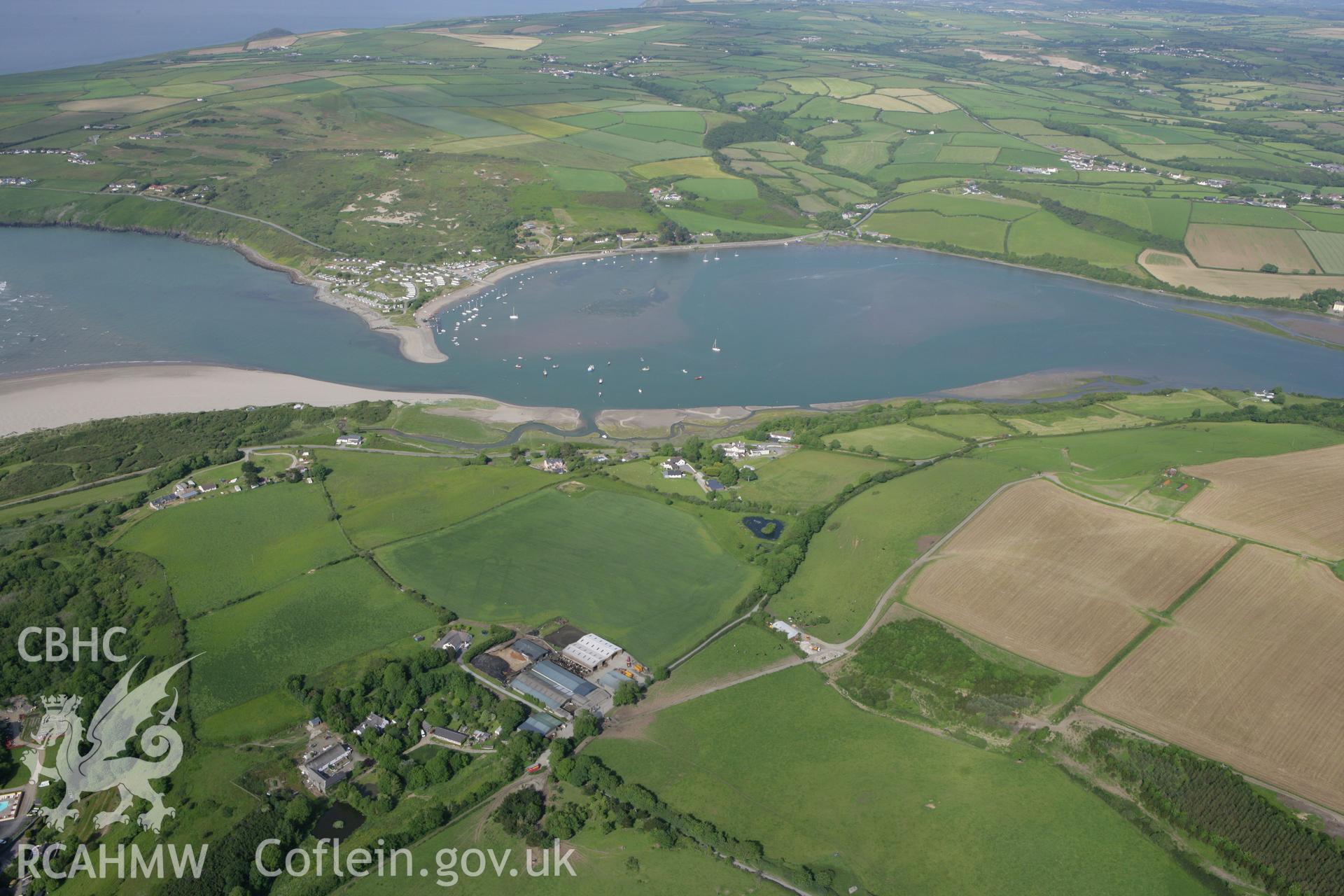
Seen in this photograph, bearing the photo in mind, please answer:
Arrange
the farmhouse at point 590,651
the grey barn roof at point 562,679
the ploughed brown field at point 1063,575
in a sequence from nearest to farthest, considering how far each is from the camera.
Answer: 1. the grey barn roof at point 562,679
2. the farmhouse at point 590,651
3. the ploughed brown field at point 1063,575

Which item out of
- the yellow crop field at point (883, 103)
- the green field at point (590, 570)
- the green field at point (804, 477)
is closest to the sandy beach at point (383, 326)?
the green field at point (590, 570)

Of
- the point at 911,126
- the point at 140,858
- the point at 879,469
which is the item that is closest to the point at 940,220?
the point at 911,126

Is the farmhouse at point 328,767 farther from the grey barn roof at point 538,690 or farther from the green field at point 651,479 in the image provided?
the green field at point 651,479

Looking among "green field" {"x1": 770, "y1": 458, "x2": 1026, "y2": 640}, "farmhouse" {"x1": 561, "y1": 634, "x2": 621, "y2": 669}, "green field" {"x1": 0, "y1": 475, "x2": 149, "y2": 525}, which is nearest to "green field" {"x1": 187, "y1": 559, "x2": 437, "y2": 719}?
"farmhouse" {"x1": 561, "y1": 634, "x2": 621, "y2": 669}

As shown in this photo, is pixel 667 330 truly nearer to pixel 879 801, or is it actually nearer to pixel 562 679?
pixel 562 679

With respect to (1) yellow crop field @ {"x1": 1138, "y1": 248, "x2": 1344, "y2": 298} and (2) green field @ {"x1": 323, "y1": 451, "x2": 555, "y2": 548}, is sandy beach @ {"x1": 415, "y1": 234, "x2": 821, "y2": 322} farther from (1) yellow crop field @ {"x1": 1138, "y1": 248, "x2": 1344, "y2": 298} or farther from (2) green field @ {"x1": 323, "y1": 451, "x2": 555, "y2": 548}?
(1) yellow crop field @ {"x1": 1138, "y1": 248, "x2": 1344, "y2": 298}

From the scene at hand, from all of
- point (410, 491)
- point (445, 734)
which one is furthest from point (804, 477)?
point (445, 734)
